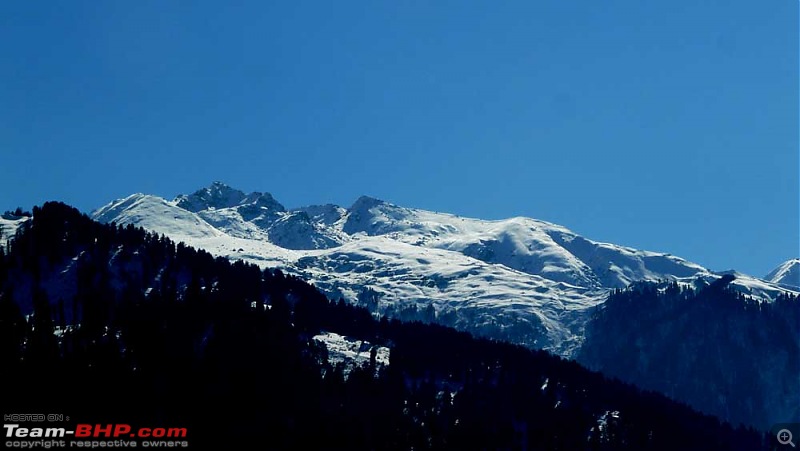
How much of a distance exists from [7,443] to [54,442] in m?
8.50

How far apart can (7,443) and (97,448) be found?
16545 millimetres

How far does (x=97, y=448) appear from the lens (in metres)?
198

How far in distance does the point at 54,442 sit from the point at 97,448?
8108 mm

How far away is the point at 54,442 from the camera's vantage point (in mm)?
198500

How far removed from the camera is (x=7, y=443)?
197750 millimetres
